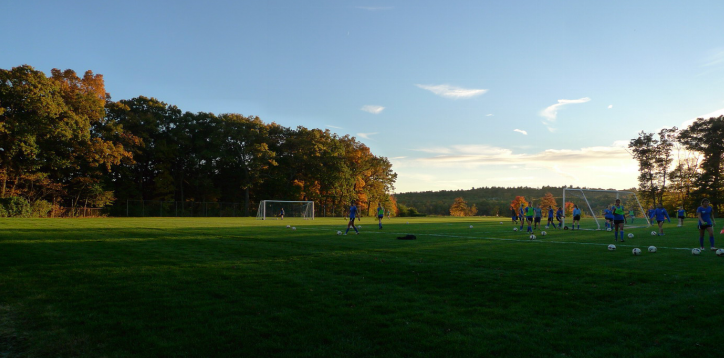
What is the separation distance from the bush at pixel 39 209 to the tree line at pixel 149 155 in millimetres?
98

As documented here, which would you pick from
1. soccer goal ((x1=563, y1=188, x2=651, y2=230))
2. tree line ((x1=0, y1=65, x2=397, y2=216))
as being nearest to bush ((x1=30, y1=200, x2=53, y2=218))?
tree line ((x1=0, y1=65, x2=397, y2=216))

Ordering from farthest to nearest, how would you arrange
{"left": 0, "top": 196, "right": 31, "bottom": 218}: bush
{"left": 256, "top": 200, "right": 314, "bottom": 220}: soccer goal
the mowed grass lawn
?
{"left": 256, "top": 200, "right": 314, "bottom": 220}: soccer goal
{"left": 0, "top": 196, "right": 31, "bottom": 218}: bush
the mowed grass lawn

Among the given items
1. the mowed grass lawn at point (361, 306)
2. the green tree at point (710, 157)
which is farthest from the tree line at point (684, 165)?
the mowed grass lawn at point (361, 306)

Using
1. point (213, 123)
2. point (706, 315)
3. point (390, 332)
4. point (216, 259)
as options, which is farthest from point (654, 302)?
point (213, 123)

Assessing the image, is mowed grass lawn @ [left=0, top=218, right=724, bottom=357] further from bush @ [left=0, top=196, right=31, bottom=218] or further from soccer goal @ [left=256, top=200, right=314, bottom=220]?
soccer goal @ [left=256, top=200, right=314, bottom=220]

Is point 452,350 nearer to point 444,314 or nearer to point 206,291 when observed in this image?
point 444,314

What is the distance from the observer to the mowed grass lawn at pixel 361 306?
17.1 feet

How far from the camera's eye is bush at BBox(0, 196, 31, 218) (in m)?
38.1

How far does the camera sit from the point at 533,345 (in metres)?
5.22

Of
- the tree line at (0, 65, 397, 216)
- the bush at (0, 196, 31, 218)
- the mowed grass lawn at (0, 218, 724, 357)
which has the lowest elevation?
the mowed grass lawn at (0, 218, 724, 357)

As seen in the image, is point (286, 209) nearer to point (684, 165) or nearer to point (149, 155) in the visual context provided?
point (149, 155)

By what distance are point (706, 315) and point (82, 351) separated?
28.5 feet

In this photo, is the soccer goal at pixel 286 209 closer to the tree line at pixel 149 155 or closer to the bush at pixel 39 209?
the tree line at pixel 149 155

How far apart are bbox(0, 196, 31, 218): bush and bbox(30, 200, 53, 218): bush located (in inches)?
32.9
